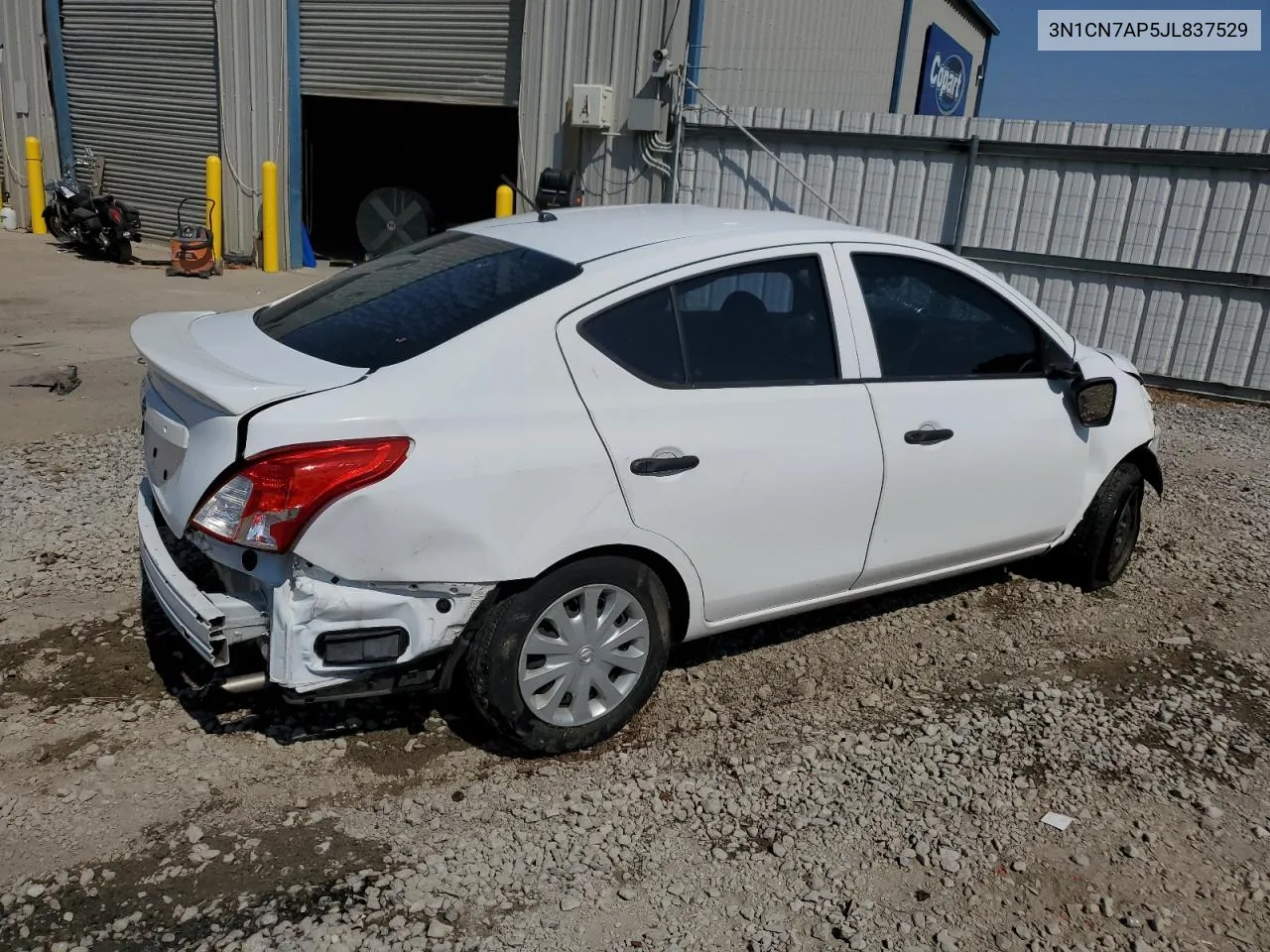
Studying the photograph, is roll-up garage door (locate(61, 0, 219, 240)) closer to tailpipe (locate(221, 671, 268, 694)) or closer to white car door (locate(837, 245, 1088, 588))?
white car door (locate(837, 245, 1088, 588))

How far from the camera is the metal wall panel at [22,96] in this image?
52.6 feet

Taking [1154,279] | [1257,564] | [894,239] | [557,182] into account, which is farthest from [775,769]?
[557,182]

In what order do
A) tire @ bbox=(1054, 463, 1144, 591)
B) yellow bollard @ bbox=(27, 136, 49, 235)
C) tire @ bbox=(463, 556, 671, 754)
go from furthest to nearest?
1. yellow bollard @ bbox=(27, 136, 49, 235)
2. tire @ bbox=(1054, 463, 1144, 591)
3. tire @ bbox=(463, 556, 671, 754)

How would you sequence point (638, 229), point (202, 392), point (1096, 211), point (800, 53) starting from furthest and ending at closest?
point (800, 53), point (1096, 211), point (638, 229), point (202, 392)

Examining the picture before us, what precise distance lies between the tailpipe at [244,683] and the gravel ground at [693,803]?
39 centimetres

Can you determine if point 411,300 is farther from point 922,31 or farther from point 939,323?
point 922,31

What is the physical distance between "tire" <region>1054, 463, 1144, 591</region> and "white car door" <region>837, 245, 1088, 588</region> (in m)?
0.31

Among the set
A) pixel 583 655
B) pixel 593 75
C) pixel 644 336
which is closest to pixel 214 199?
pixel 593 75

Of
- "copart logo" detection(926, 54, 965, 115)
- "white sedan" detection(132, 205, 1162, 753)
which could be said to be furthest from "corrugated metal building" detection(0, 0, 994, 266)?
"white sedan" detection(132, 205, 1162, 753)

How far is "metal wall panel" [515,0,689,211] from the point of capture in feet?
35.5

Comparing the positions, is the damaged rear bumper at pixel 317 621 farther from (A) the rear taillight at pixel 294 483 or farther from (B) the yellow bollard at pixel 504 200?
(B) the yellow bollard at pixel 504 200

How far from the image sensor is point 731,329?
3.41 meters

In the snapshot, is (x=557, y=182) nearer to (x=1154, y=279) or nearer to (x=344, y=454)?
(x=1154, y=279)

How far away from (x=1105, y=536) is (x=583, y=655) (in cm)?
277
